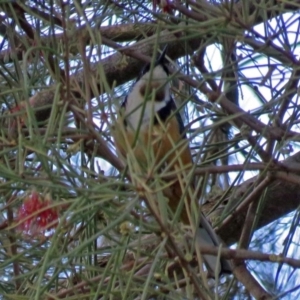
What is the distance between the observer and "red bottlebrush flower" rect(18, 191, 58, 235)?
2.85 ft

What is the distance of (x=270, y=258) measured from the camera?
105 centimetres

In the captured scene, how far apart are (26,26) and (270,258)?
450 mm

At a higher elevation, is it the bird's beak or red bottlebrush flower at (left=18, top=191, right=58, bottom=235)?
the bird's beak

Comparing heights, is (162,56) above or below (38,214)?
above

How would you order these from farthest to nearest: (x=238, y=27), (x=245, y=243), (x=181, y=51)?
1. (x=181, y=51)
2. (x=245, y=243)
3. (x=238, y=27)

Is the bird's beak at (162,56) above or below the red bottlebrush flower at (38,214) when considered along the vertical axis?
above

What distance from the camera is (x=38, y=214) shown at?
878mm

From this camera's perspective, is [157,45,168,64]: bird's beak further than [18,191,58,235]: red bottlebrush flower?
Yes

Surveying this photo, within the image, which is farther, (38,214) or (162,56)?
(162,56)

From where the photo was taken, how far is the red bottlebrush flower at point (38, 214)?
0.87 meters

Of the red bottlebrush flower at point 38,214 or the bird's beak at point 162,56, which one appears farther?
the bird's beak at point 162,56

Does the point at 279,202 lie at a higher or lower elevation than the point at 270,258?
higher

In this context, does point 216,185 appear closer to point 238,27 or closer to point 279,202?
point 279,202

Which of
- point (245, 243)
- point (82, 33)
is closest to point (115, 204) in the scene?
point (82, 33)
